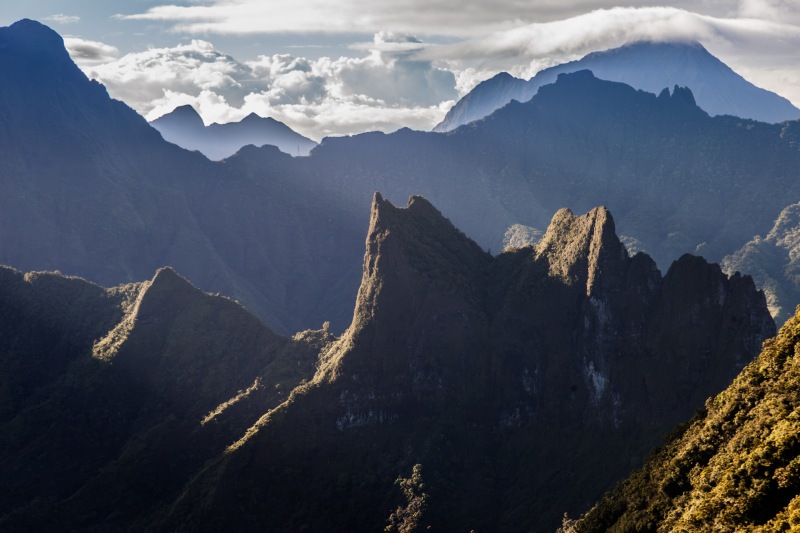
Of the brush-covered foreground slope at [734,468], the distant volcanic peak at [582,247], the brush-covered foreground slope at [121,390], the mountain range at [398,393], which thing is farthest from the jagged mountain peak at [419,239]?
the brush-covered foreground slope at [734,468]

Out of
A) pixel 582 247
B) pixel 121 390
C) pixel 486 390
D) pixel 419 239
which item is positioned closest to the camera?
pixel 582 247

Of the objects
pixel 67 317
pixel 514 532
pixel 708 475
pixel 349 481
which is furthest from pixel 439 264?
pixel 708 475

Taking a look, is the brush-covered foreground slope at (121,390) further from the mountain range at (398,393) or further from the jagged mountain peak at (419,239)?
the jagged mountain peak at (419,239)

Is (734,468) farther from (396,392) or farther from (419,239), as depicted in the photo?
(419,239)

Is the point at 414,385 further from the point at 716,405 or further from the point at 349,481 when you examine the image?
the point at 716,405

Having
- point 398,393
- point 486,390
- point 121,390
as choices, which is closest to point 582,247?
point 486,390

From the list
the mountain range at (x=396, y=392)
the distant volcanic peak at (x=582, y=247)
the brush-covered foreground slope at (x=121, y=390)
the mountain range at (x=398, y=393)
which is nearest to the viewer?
the mountain range at (x=398, y=393)

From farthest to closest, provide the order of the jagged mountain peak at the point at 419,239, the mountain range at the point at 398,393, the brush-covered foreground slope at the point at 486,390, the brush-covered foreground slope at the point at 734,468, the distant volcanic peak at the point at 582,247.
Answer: the jagged mountain peak at the point at 419,239 < the distant volcanic peak at the point at 582,247 < the mountain range at the point at 398,393 < the brush-covered foreground slope at the point at 486,390 < the brush-covered foreground slope at the point at 734,468

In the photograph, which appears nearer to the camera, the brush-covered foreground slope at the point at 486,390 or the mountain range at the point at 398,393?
the brush-covered foreground slope at the point at 486,390
